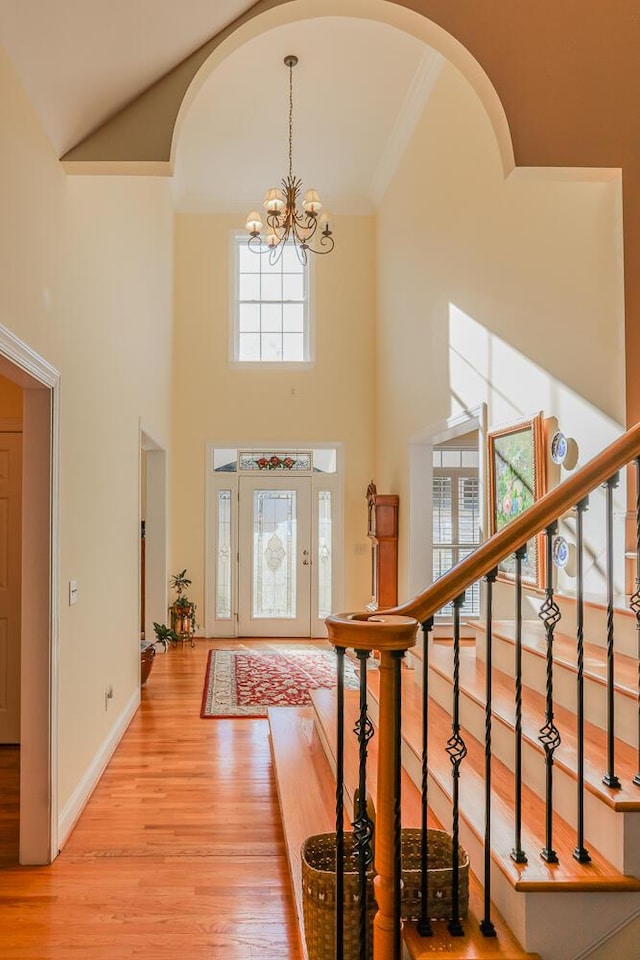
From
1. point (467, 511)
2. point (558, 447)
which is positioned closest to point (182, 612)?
point (467, 511)

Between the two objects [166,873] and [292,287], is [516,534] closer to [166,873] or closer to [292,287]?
[166,873]

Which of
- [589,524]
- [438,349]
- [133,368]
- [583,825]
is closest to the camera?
[583,825]

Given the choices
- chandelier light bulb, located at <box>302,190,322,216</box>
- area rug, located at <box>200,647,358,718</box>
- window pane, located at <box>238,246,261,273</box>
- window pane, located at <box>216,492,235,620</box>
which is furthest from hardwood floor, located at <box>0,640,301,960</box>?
window pane, located at <box>238,246,261,273</box>

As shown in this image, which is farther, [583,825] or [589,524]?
[589,524]

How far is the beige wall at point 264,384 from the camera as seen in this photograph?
866 cm

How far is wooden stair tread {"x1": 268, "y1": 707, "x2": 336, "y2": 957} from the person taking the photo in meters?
2.81

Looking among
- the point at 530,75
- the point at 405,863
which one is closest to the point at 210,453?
the point at 530,75

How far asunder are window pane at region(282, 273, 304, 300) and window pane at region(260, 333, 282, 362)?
524mm

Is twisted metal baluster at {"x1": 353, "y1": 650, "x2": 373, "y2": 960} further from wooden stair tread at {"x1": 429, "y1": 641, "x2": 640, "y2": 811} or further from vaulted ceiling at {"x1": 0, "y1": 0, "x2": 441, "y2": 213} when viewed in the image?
vaulted ceiling at {"x1": 0, "y1": 0, "x2": 441, "y2": 213}

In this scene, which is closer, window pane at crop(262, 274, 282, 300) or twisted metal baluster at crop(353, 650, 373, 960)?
twisted metal baluster at crop(353, 650, 373, 960)

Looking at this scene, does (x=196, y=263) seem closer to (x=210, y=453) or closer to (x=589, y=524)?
(x=210, y=453)

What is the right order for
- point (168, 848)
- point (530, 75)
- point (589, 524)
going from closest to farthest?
point (530, 75)
point (168, 848)
point (589, 524)

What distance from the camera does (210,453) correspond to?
342 inches

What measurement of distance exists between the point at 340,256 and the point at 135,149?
619 centimetres
